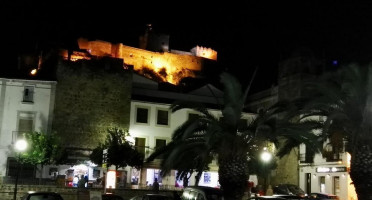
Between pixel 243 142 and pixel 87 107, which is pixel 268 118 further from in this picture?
pixel 87 107

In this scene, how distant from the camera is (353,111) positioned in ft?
52.8

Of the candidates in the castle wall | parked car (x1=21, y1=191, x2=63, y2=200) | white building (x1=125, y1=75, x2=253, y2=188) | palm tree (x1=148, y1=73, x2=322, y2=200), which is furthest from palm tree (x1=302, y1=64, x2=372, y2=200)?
the castle wall

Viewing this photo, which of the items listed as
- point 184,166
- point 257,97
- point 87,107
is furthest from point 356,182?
point 257,97

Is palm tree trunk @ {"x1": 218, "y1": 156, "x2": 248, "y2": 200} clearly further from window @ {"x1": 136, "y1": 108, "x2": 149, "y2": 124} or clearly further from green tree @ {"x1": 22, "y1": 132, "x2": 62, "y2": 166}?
window @ {"x1": 136, "y1": 108, "x2": 149, "y2": 124}

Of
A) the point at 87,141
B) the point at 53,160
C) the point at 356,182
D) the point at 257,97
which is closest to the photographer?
the point at 356,182

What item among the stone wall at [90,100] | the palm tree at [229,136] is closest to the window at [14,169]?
the stone wall at [90,100]

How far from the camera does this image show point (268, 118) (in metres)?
16.8

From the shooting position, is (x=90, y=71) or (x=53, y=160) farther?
(x=90, y=71)

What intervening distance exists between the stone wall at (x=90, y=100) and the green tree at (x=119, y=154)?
2.28 meters

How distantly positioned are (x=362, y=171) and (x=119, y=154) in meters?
24.7

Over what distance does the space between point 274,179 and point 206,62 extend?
3858 centimetres

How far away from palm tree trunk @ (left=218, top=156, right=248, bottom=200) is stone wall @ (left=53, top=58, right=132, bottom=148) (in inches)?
1023

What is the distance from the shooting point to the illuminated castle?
232 feet

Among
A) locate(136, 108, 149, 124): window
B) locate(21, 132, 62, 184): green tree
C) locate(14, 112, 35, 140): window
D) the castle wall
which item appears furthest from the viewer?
the castle wall
